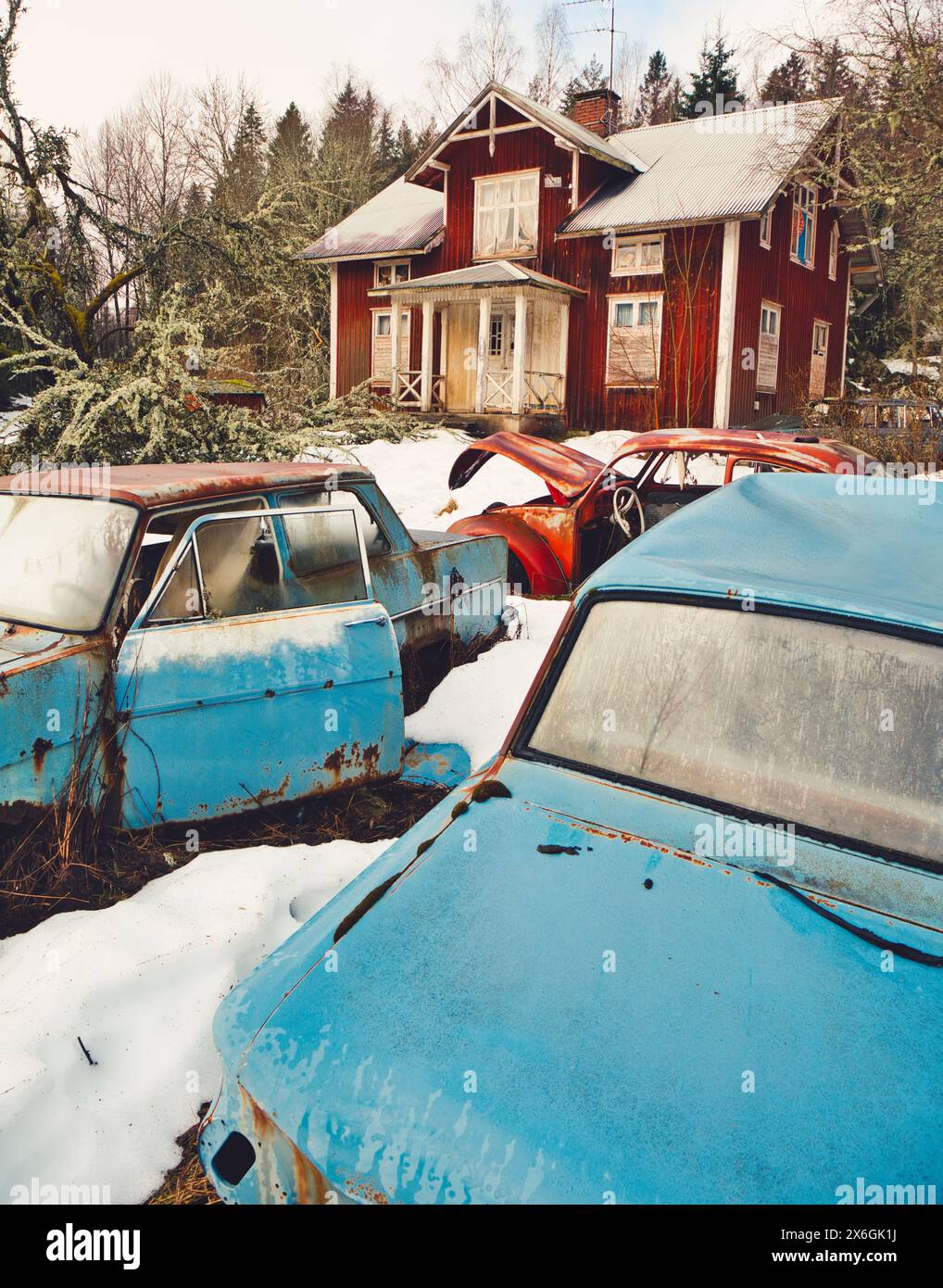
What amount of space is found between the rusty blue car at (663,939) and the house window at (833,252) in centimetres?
2696

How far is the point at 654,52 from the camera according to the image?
51781 mm

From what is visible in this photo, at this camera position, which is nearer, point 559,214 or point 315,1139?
point 315,1139

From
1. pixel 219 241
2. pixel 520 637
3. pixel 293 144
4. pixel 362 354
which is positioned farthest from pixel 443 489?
pixel 293 144

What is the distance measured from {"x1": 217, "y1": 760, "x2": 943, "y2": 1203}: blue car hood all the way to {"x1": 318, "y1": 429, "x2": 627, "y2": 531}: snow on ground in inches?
401

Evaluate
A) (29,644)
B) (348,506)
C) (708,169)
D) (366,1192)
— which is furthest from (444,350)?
(366,1192)

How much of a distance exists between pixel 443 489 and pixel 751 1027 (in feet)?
46.0

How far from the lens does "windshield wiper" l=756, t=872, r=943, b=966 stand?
177 centimetres

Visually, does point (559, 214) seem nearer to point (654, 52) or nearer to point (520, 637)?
point (520, 637)

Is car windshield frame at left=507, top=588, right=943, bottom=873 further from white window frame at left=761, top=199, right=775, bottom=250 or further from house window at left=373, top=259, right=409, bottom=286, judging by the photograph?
house window at left=373, top=259, right=409, bottom=286

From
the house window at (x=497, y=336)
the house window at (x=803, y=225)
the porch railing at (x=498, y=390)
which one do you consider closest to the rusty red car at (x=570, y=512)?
the porch railing at (x=498, y=390)

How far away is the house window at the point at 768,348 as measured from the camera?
2200 cm

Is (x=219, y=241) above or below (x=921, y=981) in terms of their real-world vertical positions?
above

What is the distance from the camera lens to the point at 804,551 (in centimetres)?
251

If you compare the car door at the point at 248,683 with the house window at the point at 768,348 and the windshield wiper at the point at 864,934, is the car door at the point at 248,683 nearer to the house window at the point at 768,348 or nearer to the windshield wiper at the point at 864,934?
the windshield wiper at the point at 864,934
